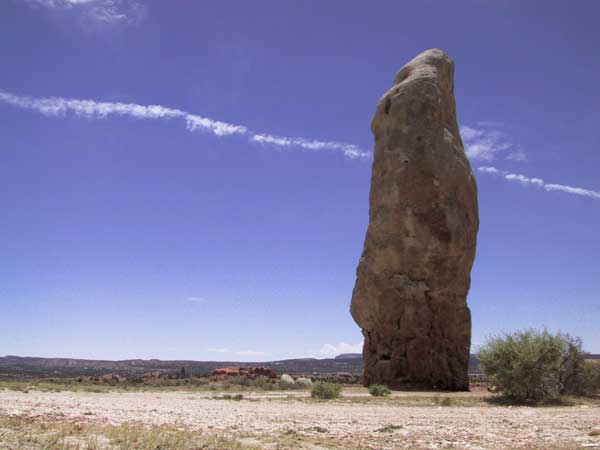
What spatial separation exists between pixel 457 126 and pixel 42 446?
22.5m

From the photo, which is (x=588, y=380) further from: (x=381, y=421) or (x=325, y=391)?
(x=381, y=421)

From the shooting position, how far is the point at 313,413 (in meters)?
12.2

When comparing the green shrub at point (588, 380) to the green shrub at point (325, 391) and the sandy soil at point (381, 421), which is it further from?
the green shrub at point (325, 391)

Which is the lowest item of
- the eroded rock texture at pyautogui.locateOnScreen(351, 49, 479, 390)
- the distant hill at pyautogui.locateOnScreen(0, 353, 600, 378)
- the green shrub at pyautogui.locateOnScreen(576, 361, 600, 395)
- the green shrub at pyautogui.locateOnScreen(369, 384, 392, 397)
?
the distant hill at pyautogui.locateOnScreen(0, 353, 600, 378)

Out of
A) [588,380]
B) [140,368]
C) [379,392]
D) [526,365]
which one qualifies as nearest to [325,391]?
[379,392]

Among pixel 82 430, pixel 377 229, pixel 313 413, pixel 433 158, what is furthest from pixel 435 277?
pixel 82 430

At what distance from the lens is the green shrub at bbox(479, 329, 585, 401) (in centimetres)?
1744

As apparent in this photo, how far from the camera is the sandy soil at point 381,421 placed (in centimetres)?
874

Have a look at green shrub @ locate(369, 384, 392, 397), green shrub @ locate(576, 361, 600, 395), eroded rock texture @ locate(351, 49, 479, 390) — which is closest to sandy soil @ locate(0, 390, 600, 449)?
green shrub @ locate(369, 384, 392, 397)

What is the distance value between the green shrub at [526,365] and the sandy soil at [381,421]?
266 centimetres

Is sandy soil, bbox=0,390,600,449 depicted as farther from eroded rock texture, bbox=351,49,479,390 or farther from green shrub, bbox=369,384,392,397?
eroded rock texture, bbox=351,49,479,390

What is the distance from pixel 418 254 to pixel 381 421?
1206 cm

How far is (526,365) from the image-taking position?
57.1 ft

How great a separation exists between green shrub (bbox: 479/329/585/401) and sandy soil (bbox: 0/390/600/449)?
2.66 meters
